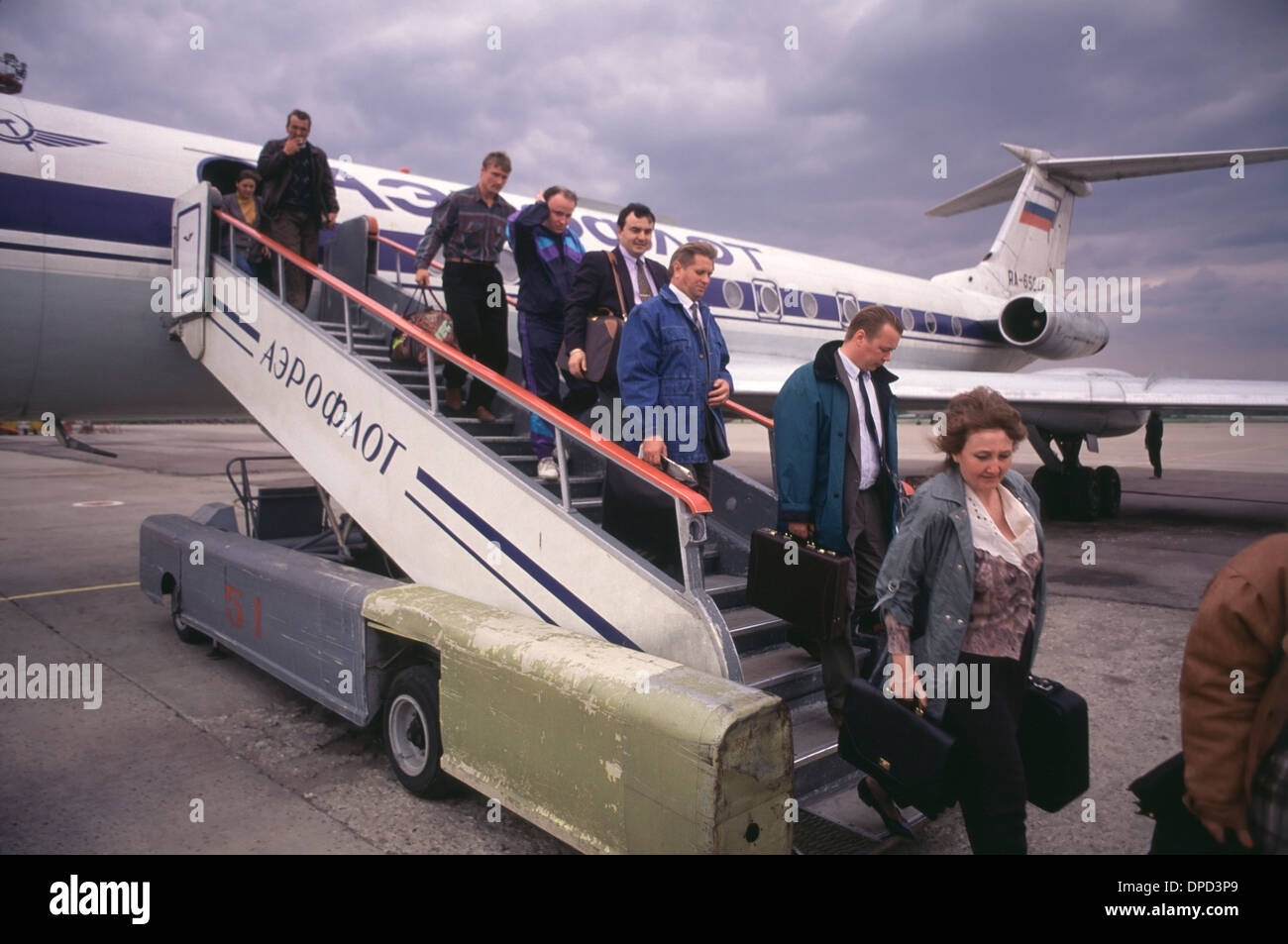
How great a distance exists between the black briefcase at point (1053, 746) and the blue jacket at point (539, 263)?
11.2 feet

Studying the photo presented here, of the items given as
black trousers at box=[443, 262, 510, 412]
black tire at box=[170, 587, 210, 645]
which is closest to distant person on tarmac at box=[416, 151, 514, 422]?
black trousers at box=[443, 262, 510, 412]

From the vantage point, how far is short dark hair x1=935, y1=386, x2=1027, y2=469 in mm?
2582

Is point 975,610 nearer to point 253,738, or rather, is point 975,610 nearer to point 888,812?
point 888,812

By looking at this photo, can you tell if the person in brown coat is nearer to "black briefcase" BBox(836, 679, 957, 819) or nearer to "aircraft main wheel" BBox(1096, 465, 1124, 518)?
"black briefcase" BBox(836, 679, 957, 819)

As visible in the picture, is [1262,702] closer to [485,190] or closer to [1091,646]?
[1091,646]

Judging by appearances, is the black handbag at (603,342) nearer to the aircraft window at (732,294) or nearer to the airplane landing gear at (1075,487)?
the aircraft window at (732,294)

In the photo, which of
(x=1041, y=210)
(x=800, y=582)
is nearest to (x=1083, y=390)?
(x=800, y=582)

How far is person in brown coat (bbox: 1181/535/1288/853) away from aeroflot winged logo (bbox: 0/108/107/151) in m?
7.33

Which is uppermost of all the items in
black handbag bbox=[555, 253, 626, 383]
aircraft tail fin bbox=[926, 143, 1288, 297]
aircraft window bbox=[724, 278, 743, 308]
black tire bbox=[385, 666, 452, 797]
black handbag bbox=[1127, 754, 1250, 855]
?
aircraft tail fin bbox=[926, 143, 1288, 297]

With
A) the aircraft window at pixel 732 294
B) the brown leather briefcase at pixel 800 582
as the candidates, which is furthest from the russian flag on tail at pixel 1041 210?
the brown leather briefcase at pixel 800 582

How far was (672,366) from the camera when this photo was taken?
3.74 meters

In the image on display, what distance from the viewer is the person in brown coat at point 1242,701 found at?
1.75 meters

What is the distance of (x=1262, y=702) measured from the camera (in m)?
1.78
